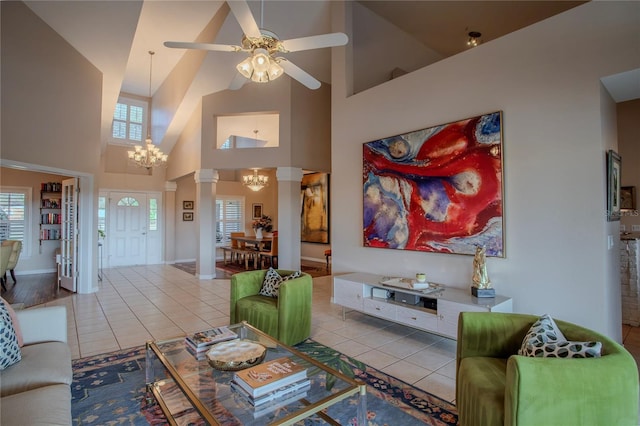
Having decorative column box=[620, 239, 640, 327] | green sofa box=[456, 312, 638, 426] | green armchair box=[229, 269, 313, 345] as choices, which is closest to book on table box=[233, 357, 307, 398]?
green sofa box=[456, 312, 638, 426]

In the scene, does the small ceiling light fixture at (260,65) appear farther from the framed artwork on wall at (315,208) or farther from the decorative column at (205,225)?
the framed artwork on wall at (315,208)

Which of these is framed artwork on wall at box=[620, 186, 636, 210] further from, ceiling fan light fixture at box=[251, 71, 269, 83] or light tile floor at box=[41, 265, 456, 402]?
ceiling fan light fixture at box=[251, 71, 269, 83]

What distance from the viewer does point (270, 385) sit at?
172 cm

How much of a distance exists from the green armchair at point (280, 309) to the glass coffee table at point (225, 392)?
0.66 metres

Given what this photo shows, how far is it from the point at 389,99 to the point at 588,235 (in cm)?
268

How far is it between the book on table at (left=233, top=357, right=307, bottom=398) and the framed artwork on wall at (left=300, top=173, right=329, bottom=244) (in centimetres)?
760

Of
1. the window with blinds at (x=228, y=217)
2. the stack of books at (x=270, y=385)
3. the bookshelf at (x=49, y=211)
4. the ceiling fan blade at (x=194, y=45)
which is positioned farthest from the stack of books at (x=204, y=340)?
the window with blinds at (x=228, y=217)

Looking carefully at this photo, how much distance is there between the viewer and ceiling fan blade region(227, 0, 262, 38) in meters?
2.49

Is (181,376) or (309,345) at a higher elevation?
(181,376)

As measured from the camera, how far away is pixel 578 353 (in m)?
1.58

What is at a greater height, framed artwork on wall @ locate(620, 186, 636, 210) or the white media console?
framed artwork on wall @ locate(620, 186, 636, 210)

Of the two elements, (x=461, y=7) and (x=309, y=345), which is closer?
(x=309, y=345)

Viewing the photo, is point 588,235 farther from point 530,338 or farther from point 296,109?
point 296,109

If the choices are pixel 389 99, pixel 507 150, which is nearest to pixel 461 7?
pixel 389 99
